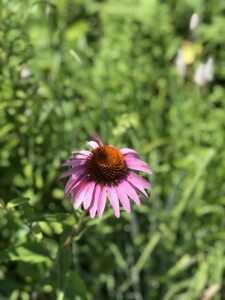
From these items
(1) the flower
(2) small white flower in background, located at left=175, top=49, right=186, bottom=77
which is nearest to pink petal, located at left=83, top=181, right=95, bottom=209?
(1) the flower

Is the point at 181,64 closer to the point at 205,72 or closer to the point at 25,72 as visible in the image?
the point at 205,72

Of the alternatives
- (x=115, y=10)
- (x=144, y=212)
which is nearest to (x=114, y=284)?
(x=144, y=212)

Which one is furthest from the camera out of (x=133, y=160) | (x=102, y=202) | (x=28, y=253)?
(x=28, y=253)

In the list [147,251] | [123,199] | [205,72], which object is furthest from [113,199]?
[205,72]

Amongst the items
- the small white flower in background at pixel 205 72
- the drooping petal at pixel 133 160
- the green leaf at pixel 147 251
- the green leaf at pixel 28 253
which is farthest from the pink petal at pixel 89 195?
the small white flower in background at pixel 205 72

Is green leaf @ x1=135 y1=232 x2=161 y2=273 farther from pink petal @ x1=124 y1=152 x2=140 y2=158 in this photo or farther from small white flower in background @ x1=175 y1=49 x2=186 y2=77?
small white flower in background @ x1=175 y1=49 x2=186 y2=77

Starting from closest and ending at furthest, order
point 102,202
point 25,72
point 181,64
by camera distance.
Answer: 1. point 102,202
2. point 25,72
3. point 181,64

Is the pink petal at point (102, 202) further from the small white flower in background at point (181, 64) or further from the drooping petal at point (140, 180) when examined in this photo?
the small white flower in background at point (181, 64)

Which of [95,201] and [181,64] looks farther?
[181,64]
